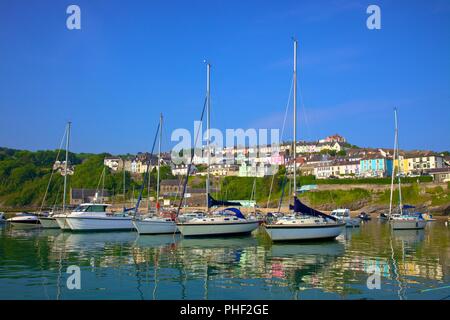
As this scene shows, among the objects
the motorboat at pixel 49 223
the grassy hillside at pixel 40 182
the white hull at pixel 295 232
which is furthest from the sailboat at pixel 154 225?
the grassy hillside at pixel 40 182

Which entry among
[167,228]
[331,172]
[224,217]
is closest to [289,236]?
[224,217]

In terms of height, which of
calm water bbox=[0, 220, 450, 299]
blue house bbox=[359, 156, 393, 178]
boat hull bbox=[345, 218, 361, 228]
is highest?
blue house bbox=[359, 156, 393, 178]

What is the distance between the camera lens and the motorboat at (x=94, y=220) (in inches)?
1585

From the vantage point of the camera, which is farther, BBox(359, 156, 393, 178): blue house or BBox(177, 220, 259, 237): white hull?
BBox(359, 156, 393, 178): blue house

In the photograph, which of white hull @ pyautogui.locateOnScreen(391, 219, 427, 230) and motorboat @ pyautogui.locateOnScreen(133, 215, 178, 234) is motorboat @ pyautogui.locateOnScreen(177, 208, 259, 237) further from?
white hull @ pyautogui.locateOnScreen(391, 219, 427, 230)

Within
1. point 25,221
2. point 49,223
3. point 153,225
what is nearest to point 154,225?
point 153,225

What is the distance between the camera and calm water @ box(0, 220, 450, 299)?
1391 cm

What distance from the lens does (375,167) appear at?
11738 centimetres

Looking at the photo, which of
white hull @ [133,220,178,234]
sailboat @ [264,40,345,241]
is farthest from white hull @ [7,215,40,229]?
sailboat @ [264,40,345,241]

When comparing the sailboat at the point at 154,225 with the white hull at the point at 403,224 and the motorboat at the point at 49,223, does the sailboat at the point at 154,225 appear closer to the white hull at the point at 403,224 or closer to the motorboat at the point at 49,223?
the motorboat at the point at 49,223

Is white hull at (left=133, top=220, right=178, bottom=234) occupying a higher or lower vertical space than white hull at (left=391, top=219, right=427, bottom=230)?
higher

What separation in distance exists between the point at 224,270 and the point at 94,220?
25850mm

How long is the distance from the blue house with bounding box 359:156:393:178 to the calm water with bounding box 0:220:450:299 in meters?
90.1
